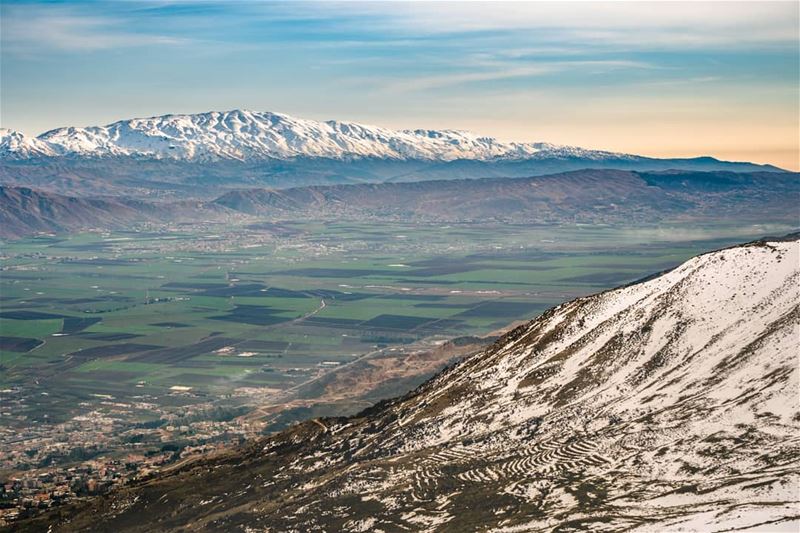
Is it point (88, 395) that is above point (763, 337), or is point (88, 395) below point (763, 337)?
below

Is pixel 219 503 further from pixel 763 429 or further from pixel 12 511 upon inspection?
pixel 763 429

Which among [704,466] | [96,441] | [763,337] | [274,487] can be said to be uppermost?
[763,337]

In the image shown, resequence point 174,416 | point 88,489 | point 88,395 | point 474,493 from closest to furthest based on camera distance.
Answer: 1. point 474,493
2. point 88,489
3. point 174,416
4. point 88,395

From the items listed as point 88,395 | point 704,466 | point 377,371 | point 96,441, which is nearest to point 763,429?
point 704,466

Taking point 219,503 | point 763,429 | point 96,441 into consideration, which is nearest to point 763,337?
point 763,429

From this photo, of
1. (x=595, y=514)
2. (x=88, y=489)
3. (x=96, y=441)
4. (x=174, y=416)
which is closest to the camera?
(x=595, y=514)

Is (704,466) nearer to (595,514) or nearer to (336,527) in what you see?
(595,514)

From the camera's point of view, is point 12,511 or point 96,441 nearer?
point 12,511
